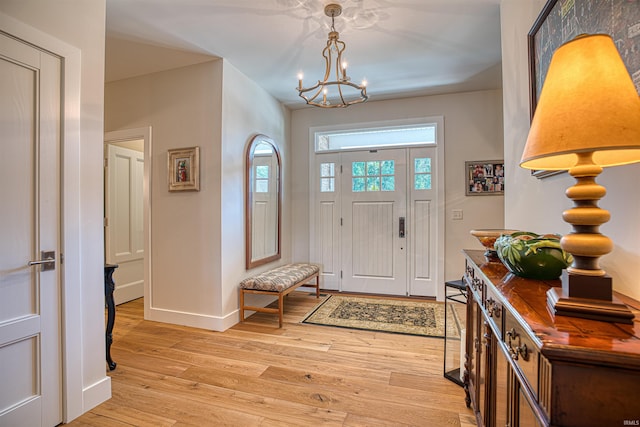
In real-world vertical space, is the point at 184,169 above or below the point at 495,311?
above

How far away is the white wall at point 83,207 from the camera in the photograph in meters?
1.69

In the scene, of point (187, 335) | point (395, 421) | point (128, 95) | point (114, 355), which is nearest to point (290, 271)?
point (187, 335)

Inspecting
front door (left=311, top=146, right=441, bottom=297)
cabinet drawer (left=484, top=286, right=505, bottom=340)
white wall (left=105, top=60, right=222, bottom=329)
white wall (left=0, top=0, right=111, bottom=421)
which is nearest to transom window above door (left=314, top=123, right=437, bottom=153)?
front door (left=311, top=146, right=441, bottom=297)

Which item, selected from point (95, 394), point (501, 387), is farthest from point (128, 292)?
point (501, 387)

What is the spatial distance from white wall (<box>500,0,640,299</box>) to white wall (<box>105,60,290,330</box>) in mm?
2490

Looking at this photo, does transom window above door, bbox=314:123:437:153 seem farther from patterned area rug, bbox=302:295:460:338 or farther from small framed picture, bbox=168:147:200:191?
patterned area rug, bbox=302:295:460:338

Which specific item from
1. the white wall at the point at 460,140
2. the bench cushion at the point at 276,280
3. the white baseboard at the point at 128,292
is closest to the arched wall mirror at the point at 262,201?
the bench cushion at the point at 276,280

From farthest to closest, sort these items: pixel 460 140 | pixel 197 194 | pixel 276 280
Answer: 1. pixel 460 140
2. pixel 276 280
3. pixel 197 194

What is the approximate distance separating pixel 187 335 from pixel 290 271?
1282 millimetres

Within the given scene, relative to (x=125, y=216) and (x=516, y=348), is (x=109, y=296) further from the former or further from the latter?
(x=516, y=348)

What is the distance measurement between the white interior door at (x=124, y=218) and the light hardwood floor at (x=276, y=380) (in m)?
1.20

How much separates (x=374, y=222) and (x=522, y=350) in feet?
11.4

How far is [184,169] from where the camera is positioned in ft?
10.2

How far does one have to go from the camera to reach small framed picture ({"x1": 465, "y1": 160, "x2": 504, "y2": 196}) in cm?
375
